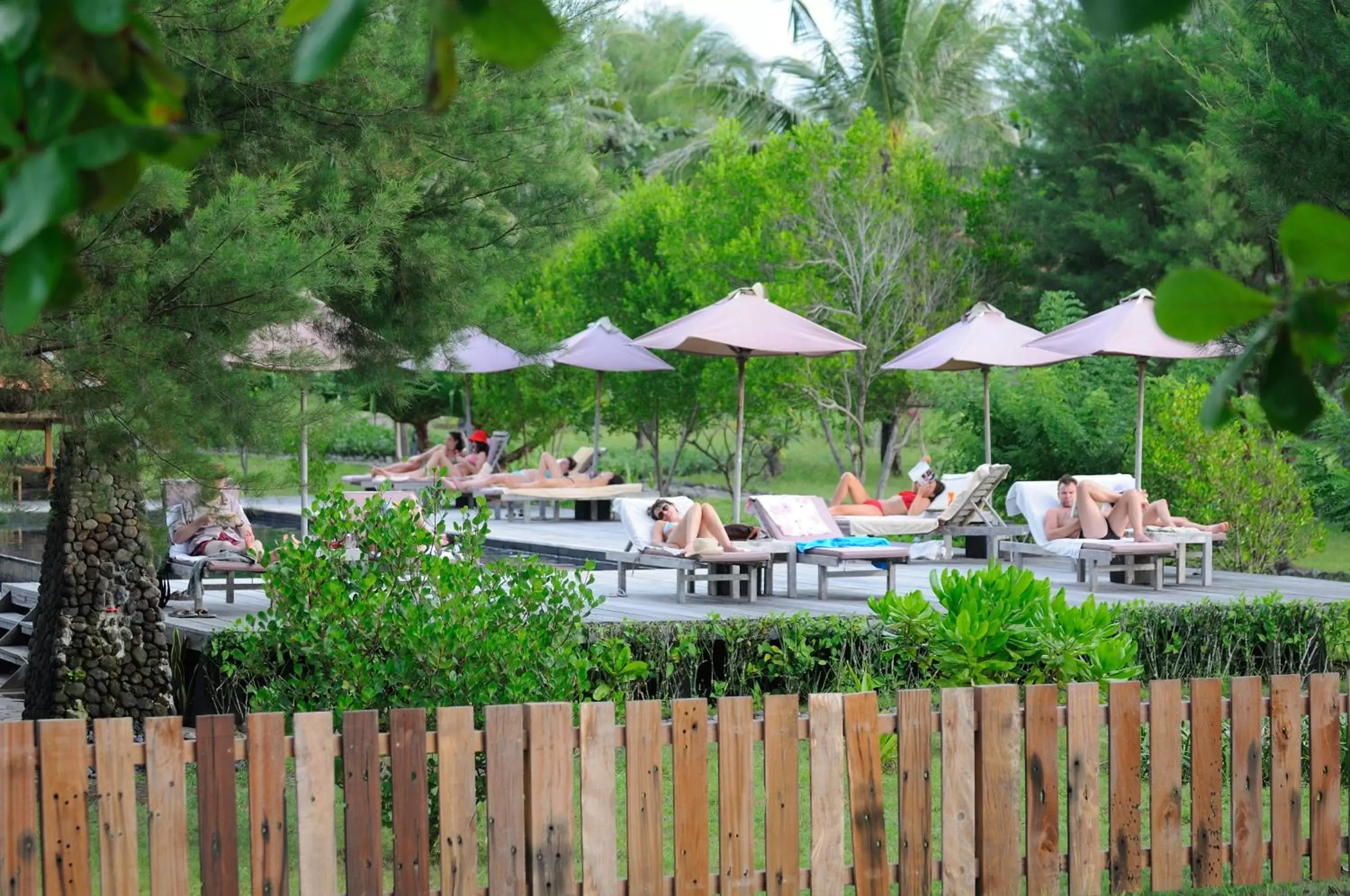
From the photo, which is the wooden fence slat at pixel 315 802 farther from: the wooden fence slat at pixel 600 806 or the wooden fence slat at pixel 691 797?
the wooden fence slat at pixel 691 797

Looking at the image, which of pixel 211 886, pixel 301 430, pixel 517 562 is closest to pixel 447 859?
pixel 211 886

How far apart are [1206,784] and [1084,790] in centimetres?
51

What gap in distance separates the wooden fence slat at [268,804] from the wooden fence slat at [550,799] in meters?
0.72

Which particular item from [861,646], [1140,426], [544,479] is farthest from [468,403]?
[861,646]

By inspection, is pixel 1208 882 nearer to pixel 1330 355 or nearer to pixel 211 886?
pixel 211 886

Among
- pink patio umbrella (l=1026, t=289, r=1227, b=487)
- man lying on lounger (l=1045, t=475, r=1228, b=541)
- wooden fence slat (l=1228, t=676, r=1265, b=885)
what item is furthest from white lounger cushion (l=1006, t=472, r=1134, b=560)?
wooden fence slat (l=1228, t=676, r=1265, b=885)

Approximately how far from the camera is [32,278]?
957 millimetres

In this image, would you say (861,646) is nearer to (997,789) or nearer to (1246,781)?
(1246,781)

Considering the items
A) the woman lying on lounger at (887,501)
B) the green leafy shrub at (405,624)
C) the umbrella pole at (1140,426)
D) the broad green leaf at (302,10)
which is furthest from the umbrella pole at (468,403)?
the broad green leaf at (302,10)

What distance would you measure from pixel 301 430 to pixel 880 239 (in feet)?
51.6

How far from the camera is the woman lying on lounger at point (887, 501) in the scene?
14109 mm

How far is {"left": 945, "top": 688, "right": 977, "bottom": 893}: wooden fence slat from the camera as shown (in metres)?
4.72

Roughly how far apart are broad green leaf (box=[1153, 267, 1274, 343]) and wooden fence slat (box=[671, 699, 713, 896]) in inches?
136

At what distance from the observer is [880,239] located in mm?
20922
